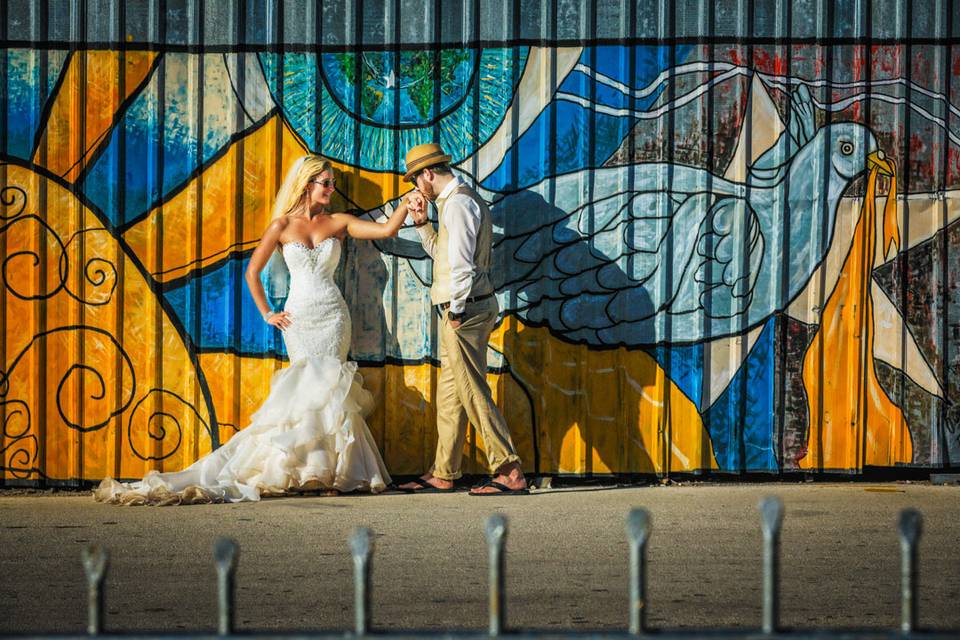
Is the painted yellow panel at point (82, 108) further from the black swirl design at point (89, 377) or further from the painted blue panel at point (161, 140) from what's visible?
the black swirl design at point (89, 377)

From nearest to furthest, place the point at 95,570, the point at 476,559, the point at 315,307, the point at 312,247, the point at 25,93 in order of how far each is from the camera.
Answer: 1. the point at 95,570
2. the point at 476,559
3. the point at 315,307
4. the point at 312,247
5. the point at 25,93

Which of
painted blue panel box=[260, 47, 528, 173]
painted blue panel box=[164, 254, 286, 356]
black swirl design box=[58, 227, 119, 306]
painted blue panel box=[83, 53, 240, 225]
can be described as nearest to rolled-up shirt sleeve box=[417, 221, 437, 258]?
painted blue panel box=[260, 47, 528, 173]

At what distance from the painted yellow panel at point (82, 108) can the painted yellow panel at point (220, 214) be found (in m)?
0.59

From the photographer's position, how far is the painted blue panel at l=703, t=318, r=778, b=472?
7688 millimetres

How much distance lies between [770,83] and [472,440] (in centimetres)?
299

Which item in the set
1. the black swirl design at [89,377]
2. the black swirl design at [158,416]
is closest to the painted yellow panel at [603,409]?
the black swirl design at [158,416]

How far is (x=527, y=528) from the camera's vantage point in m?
6.23

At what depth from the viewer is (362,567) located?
9.05 feet

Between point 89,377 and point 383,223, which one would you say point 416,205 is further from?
point 89,377

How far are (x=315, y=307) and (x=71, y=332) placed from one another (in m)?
1.61

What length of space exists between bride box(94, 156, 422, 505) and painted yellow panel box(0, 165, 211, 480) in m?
0.61

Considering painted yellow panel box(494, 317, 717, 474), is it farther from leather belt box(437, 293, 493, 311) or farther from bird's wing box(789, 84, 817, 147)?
bird's wing box(789, 84, 817, 147)

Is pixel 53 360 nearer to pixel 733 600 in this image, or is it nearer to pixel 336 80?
pixel 336 80

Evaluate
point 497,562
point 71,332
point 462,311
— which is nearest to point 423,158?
point 462,311
